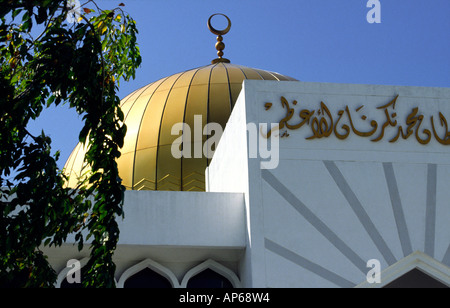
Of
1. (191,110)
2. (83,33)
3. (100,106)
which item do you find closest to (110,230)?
(100,106)

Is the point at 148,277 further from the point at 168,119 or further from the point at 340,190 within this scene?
the point at 168,119

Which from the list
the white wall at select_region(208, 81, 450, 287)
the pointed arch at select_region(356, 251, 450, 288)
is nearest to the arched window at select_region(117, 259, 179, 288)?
the white wall at select_region(208, 81, 450, 287)

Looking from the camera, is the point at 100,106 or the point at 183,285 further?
the point at 183,285

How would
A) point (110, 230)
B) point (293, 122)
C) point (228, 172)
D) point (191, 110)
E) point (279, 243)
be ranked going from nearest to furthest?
point (110, 230) → point (279, 243) → point (293, 122) → point (228, 172) → point (191, 110)

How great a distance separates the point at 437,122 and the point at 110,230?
6.38 m

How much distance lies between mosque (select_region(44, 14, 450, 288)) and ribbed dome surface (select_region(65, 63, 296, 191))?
262 cm

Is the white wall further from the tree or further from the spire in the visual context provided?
the spire

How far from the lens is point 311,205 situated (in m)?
9.05

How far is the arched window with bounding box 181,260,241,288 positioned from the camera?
977 centimetres

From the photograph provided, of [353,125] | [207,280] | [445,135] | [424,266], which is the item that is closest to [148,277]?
[207,280]

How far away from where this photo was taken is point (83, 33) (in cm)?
483

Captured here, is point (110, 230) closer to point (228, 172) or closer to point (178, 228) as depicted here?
point (178, 228)

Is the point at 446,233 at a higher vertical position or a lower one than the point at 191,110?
lower

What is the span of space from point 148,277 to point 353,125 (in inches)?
146
